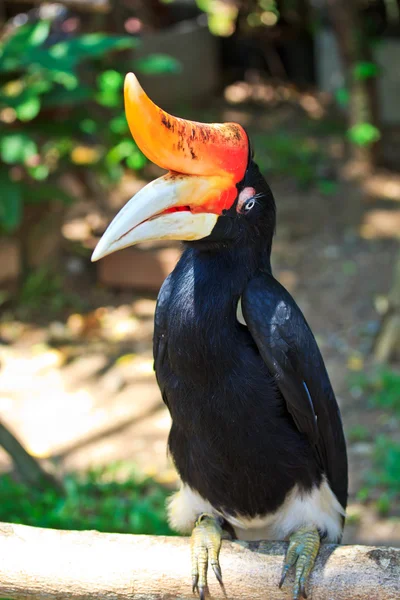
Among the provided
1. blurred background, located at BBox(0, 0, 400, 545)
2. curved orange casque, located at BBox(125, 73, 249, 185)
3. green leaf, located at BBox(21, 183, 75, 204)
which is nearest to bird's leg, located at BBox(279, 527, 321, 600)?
curved orange casque, located at BBox(125, 73, 249, 185)

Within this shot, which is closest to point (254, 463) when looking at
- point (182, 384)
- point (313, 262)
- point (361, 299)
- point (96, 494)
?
point (182, 384)

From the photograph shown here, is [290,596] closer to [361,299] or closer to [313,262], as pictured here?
[361,299]

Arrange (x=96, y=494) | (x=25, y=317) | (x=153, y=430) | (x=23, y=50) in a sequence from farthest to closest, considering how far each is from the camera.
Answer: (x=25, y=317) < (x=23, y=50) < (x=153, y=430) < (x=96, y=494)

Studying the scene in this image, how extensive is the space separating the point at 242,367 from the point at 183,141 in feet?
2.02

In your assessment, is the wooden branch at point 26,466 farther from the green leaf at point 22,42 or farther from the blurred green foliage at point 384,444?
the green leaf at point 22,42

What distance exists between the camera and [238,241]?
193 centimetres

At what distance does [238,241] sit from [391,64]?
22.6 ft

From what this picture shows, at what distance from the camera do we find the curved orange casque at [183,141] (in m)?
1.54

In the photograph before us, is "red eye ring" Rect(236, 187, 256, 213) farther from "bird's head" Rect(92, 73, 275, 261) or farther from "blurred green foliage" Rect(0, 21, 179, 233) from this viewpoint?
"blurred green foliage" Rect(0, 21, 179, 233)

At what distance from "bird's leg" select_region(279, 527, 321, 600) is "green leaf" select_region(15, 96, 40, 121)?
3.19 meters

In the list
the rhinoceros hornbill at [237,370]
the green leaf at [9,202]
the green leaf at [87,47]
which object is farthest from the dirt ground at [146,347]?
the green leaf at [87,47]

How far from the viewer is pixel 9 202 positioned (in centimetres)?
455

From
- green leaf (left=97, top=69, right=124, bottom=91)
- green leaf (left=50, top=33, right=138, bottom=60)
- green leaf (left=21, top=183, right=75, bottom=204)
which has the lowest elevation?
green leaf (left=21, top=183, right=75, bottom=204)

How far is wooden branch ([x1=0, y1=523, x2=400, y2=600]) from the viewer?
5.90ft
